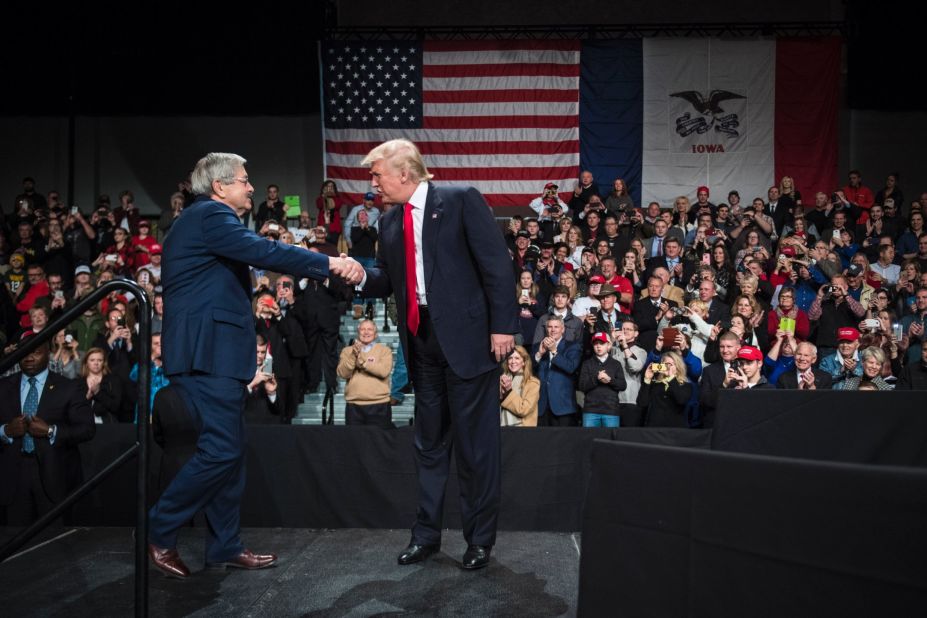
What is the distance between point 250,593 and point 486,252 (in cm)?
166

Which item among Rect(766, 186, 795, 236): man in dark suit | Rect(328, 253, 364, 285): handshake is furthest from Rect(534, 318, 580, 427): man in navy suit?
Rect(766, 186, 795, 236): man in dark suit

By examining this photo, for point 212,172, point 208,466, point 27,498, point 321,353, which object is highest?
point 212,172

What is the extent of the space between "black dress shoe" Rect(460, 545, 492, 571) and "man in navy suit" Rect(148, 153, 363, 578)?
86 centimetres

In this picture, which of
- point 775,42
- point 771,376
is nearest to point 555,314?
point 771,376

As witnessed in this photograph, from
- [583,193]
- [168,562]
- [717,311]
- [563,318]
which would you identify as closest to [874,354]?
[717,311]

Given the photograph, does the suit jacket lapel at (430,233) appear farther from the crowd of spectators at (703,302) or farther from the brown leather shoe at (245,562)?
the crowd of spectators at (703,302)

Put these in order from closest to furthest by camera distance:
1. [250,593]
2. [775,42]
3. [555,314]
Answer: [250,593] < [555,314] < [775,42]

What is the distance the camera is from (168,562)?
11.7ft

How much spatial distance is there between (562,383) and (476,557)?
413 centimetres

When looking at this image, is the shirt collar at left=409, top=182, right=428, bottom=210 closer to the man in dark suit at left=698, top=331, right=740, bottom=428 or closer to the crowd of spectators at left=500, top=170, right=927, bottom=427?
the crowd of spectators at left=500, top=170, right=927, bottom=427

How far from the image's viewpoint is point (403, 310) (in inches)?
154

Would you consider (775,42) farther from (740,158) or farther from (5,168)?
(5,168)

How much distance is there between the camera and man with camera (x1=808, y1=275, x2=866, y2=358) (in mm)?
9062

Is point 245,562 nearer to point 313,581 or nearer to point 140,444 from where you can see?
point 313,581
